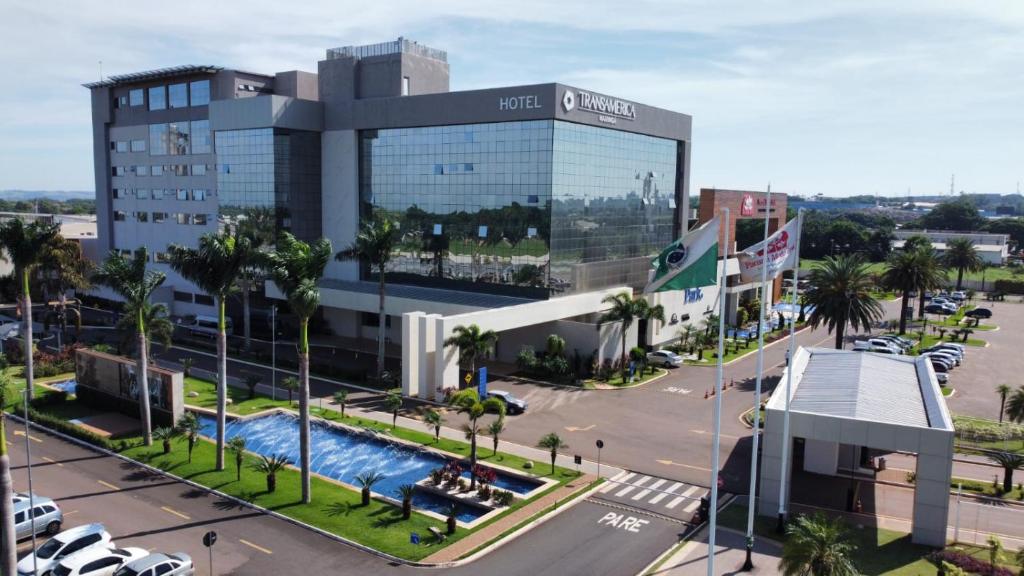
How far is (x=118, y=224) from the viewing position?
86.9 metres

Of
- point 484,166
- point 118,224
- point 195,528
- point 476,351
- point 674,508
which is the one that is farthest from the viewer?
point 118,224

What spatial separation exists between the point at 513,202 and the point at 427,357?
1668 centimetres

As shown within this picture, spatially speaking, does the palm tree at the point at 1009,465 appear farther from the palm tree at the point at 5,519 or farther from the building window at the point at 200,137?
the building window at the point at 200,137

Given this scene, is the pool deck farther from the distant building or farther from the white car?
the distant building

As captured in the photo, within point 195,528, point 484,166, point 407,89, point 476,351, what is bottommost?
point 195,528

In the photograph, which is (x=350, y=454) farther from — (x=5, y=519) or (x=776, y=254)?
(x=776, y=254)

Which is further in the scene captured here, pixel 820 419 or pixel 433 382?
pixel 433 382

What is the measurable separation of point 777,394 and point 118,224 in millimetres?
80949

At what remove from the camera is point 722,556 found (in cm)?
2712

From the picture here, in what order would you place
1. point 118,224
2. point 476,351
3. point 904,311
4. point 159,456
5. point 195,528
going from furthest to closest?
point 118,224 → point 904,311 → point 476,351 → point 159,456 → point 195,528

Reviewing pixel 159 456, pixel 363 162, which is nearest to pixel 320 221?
pixel 363 162

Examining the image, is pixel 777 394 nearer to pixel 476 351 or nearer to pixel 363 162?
pixel 476 351

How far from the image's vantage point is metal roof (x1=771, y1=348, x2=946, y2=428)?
101ft

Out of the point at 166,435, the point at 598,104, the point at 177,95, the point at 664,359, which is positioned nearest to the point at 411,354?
the point at 166,435
